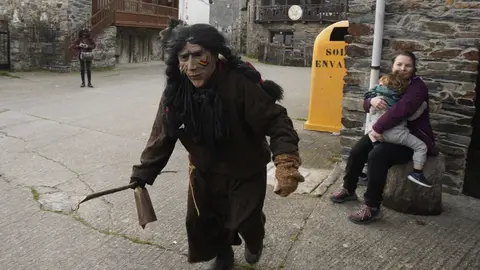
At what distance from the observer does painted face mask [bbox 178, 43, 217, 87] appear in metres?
2.38

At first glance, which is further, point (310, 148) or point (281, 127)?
point (310, 148)

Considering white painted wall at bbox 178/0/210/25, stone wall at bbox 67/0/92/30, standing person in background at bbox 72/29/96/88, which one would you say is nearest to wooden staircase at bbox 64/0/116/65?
stone wall at bbox 67/0/92/30

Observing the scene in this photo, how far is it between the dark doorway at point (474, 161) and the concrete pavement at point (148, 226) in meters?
0.24

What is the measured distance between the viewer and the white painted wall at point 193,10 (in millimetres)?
23750

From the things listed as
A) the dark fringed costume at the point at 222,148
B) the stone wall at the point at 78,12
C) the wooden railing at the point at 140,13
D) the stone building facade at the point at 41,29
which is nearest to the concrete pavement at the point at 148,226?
the dark fringed costume at the point at 222,148

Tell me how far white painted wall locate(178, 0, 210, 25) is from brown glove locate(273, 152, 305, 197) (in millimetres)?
21346

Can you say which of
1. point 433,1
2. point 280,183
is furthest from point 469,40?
point 280,183

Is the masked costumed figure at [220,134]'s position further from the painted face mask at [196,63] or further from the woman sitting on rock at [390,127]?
the woman sitting on rock at [390,127]

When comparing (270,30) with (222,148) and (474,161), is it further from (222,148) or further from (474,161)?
(222,148)

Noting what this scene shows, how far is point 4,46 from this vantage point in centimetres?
1488

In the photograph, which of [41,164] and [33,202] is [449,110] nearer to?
[33,202]

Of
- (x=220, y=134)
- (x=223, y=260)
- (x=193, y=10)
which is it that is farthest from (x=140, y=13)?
(x=220, y=134)

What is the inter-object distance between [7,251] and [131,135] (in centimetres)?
351

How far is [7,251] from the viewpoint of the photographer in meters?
3.06
